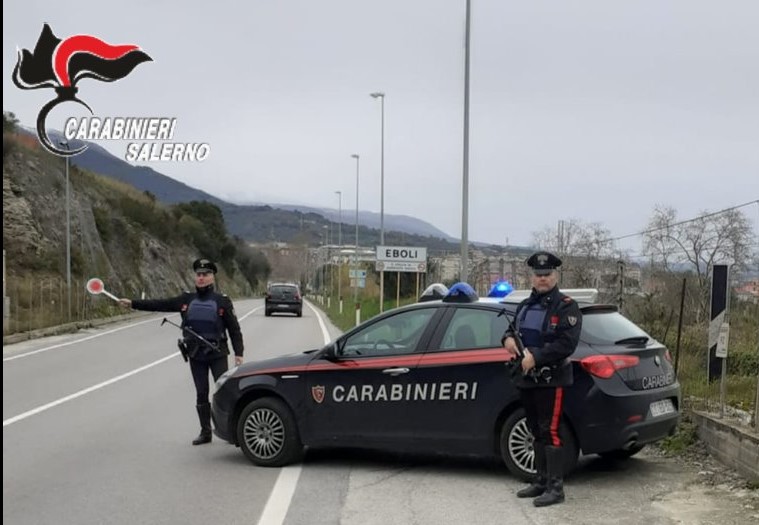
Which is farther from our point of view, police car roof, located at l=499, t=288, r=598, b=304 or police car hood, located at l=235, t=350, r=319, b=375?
police car hood, located at l=235, t=350, r=319, b=375

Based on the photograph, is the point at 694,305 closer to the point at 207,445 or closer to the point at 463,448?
the point at 463,448

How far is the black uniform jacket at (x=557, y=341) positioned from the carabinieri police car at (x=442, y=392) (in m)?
0.37

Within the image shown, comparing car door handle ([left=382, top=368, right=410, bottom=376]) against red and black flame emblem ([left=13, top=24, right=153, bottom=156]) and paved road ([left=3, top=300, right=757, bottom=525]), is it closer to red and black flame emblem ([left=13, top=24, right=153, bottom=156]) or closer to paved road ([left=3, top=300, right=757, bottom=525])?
paved road ([left=3, top=300, right=757, bottom=525])

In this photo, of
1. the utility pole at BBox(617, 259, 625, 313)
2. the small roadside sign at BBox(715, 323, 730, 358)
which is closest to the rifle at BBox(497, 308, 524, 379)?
the small roadside sign at BBox(715, 323, 730, 358)

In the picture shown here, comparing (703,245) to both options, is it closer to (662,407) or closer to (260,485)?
(662,407)

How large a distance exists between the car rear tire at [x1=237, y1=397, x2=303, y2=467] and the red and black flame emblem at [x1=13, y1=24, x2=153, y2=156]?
18.1 meters

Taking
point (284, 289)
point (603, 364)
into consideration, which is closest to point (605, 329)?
point (603, 364)

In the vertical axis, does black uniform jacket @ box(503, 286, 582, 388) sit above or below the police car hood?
above

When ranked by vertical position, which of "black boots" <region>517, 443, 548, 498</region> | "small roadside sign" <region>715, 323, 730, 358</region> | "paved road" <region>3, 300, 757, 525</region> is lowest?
"paved road" <region>3, 300, 757, 525</region>

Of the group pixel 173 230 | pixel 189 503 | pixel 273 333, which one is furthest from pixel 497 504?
pixel 173 230

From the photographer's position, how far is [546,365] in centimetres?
609

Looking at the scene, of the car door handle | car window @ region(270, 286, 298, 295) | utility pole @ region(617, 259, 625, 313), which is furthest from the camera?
car window @ region(270, 286, 298, 295)

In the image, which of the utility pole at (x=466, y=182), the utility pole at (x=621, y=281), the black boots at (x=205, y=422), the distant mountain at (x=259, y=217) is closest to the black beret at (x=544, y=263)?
the black boots at (x=205, y=422)

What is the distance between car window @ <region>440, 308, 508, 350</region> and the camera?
6903 millimetres
